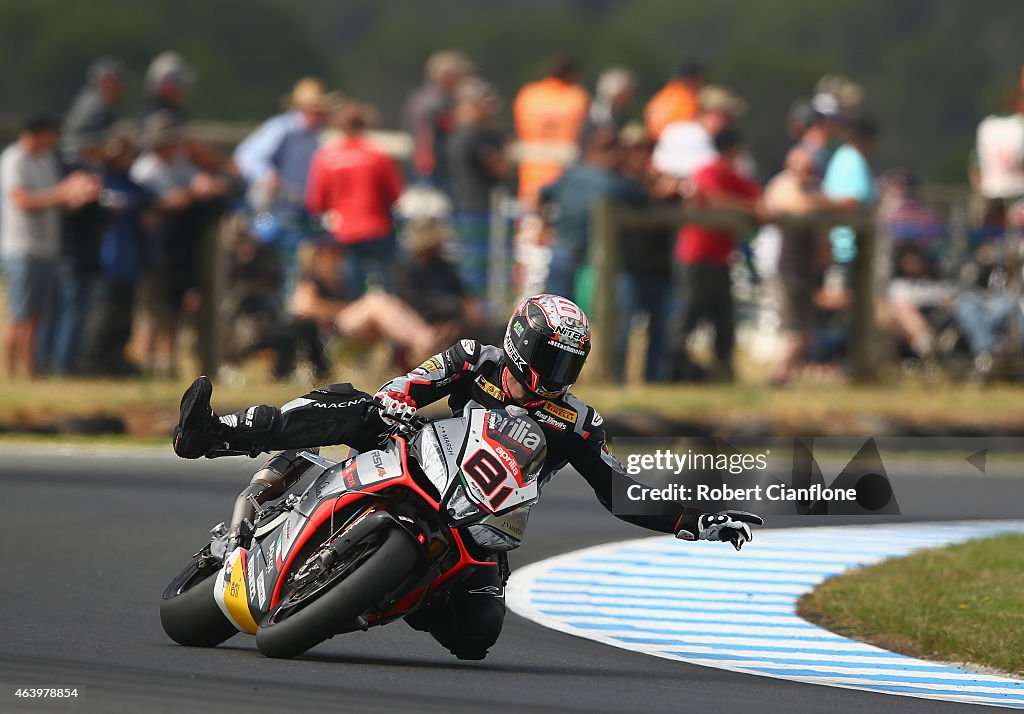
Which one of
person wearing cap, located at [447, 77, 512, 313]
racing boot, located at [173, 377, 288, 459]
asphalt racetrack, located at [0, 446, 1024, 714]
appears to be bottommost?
asphalt racetrack, located at [0, 446, 1024, 714]

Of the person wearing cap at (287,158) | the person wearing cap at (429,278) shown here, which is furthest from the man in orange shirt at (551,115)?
the person wearing cap at (429,278)

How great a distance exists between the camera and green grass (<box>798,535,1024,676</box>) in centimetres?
800

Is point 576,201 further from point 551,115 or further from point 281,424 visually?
point 281,424

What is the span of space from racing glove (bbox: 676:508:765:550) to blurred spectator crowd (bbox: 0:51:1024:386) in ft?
26.4

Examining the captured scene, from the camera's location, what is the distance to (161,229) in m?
15.8

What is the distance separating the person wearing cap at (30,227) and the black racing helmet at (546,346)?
28.4 feet

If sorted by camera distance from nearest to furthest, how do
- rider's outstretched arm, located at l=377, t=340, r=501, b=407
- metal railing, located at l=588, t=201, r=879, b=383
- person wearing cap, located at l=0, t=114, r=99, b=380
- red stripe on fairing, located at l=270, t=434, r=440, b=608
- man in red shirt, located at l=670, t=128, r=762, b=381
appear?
red stripe on fairing, located at l=270, t=434, r=440, b=608 → rider's outstretched arm, located at l=377, t=340, r=501, b=407 → person wearing cap, located at l=0, t=114, r=99, b=380 → metal railing, located at l=588, t=201, r=879, b=383 → man in red shirt, located at l=670, t=128, r=762, b=381

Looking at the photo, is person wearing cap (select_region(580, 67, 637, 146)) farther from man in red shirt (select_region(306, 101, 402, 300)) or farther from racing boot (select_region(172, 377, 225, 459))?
racing boot (select_region(172, 377, 225, 459))

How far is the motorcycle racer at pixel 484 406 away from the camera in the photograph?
6922 mm

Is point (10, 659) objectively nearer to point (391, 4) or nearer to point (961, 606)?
point (961, 606)

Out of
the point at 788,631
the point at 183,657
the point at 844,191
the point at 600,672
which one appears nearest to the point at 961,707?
the point at 600,672

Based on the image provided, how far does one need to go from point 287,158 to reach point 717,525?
11128 mm

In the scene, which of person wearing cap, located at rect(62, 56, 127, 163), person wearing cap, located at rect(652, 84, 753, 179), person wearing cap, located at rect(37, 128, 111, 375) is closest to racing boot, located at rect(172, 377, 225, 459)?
person wearing cap, located at rect(37, 128, 111, 375)

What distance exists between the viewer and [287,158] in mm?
17688
